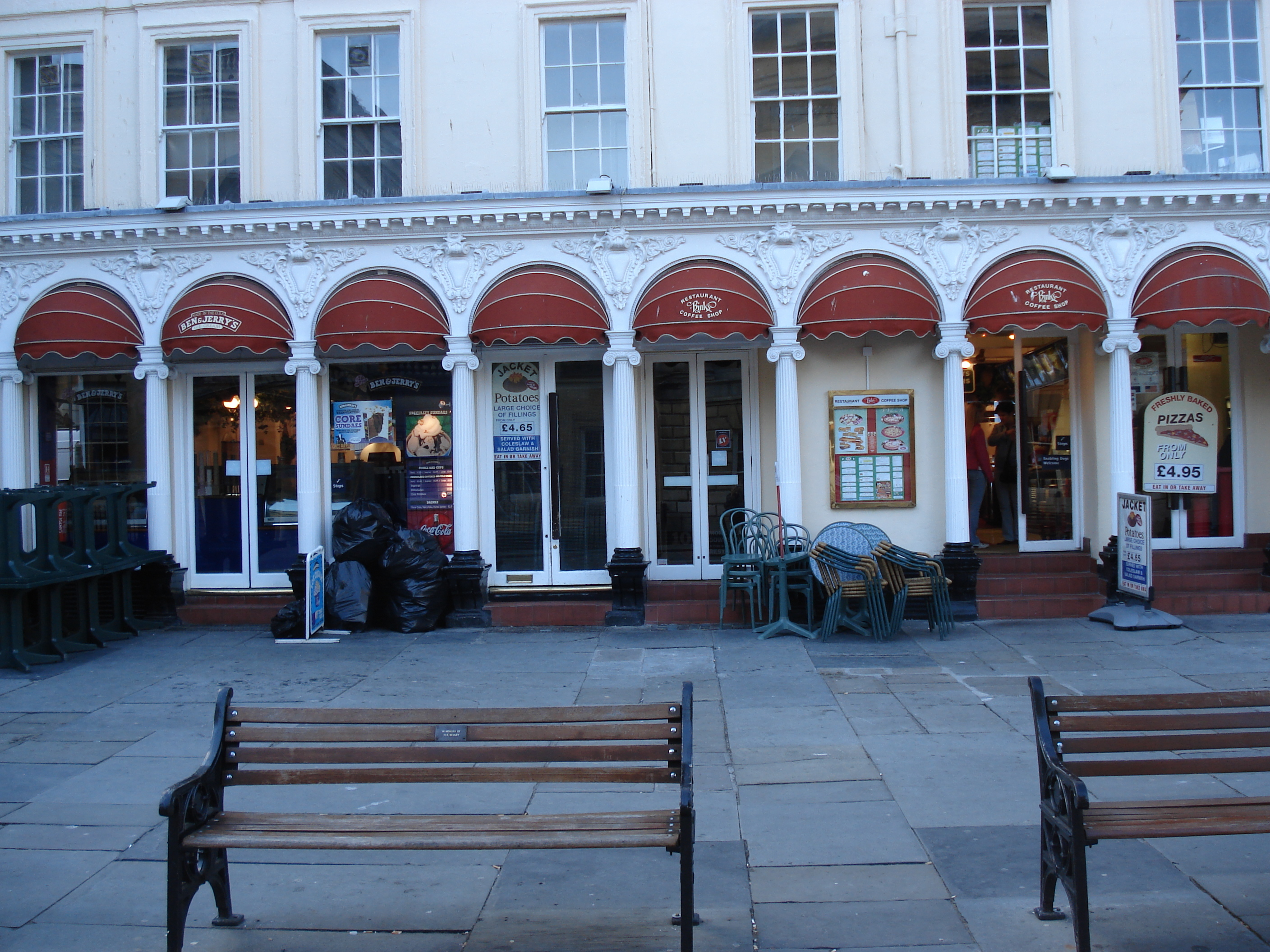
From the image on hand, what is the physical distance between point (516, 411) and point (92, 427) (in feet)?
18.1

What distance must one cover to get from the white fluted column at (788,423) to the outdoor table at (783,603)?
0.87 metres

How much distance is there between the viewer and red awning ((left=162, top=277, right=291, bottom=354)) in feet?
37.4

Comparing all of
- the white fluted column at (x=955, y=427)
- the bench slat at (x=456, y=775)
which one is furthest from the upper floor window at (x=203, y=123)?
the bench slat at (x=456, y=775)

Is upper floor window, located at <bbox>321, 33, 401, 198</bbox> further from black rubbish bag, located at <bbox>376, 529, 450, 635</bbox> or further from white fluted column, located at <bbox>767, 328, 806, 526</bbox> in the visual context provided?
white fluted column, located at <bbox>767, 328, 806, 526</bbox>

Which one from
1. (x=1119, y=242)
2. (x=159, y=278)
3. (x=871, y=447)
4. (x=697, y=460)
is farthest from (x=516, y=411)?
(x=1119, y=242)

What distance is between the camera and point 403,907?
4262 millimetres

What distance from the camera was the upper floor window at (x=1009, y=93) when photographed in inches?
454

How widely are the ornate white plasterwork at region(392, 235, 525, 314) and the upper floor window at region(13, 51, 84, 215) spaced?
4849 millimetres

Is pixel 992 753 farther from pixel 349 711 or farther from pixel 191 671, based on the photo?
pixel 191 671

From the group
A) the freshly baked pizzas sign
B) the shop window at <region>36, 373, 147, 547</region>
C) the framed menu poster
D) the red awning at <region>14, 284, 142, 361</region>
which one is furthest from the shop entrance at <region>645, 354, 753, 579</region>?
the shop window at <region>36, 373, 147, 547</region>

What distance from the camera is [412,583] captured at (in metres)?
11.1

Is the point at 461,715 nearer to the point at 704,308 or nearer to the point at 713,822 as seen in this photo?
the point at 713,822

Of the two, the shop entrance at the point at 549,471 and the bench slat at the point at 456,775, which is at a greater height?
the shop entrance at the point at 549,471

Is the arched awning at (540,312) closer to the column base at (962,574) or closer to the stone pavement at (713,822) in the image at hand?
the stone pavement at (713,822)
